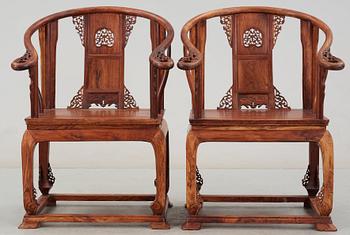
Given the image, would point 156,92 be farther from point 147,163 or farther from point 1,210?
point 147,163

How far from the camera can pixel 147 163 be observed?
6.78 meters

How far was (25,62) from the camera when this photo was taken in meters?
4.89

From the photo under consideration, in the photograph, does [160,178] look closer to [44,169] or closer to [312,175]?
[44,169]

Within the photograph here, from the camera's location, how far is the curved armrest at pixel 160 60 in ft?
15.8

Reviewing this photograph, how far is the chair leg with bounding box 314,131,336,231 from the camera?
191 inches

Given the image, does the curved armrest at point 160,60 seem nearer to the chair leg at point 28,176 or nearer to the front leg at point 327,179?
the chair leg at point 28,176

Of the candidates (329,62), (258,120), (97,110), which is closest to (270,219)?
(258,120)

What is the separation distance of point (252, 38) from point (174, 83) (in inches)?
54.9

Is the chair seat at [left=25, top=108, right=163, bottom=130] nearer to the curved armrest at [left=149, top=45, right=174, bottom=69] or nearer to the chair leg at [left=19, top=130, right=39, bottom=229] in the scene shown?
the chair leg at [left=19, top=130, right=39, bottom=229]

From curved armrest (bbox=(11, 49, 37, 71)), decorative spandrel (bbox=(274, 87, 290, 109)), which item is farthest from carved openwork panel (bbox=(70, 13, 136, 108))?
decorative spandrel (bbox=(274, 87, 290, 109))

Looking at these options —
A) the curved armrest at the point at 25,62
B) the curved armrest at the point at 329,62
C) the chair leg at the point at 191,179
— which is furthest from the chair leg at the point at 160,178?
the curved armrest at the point at 329,62

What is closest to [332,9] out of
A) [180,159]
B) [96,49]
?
[180,159]

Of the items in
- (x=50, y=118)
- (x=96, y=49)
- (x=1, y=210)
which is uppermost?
(x=96, y=49)

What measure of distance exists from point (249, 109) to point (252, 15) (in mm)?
533
